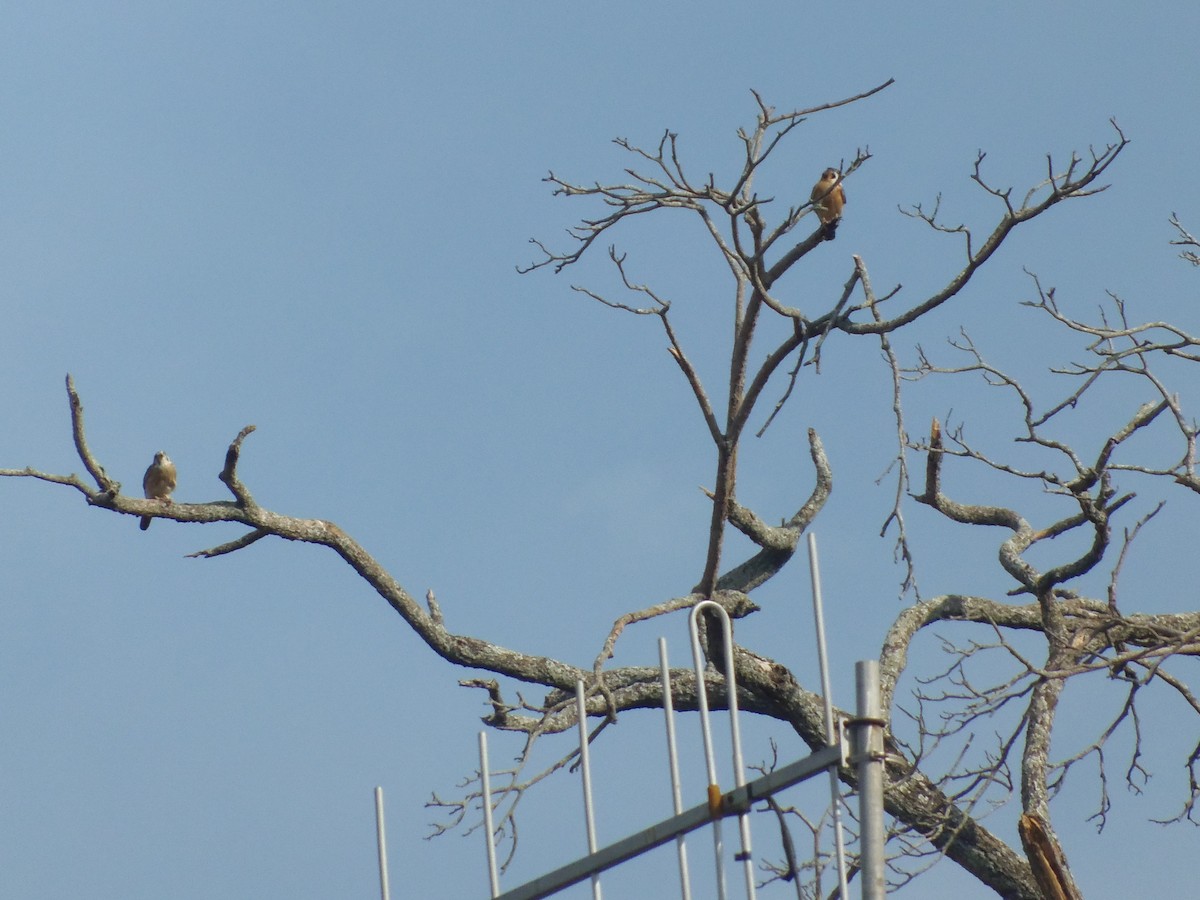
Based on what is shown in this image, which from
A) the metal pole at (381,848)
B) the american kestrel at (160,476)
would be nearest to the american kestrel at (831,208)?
the metal pole at (381,848)

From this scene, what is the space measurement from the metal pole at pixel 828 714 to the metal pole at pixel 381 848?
1.13m

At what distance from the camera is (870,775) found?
8.31ft

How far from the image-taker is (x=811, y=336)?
642 cm

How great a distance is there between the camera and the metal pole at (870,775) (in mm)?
2473

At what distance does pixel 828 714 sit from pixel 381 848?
1221 millimetres

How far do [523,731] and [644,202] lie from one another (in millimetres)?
2474

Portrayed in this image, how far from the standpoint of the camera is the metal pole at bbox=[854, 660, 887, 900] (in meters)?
2.47

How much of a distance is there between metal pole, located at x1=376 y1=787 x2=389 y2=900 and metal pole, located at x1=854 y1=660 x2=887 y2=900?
120cm

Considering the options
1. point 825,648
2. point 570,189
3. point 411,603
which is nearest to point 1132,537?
point 570,189

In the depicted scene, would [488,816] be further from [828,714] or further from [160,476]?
[160,476]

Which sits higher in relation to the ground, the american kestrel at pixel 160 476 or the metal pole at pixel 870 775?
the american kestrel at pixel 160 476

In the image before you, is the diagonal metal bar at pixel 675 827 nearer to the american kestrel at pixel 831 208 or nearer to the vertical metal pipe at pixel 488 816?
the vertical metal pipe at pixel 488 816

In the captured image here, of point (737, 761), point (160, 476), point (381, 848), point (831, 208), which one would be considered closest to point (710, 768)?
point (737, 761)

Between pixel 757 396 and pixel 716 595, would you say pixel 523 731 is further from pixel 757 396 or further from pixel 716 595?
pixel 757 396
